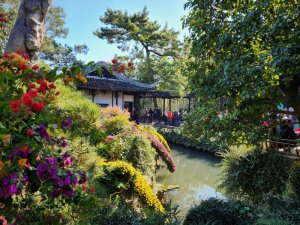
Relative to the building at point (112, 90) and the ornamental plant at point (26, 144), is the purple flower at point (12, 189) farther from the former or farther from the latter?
the building at point (112, 90)

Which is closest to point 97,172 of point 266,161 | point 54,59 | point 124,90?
point 266,161

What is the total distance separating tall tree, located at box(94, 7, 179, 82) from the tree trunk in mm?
21694

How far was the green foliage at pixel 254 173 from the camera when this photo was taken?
6.05m

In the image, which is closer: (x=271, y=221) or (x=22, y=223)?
(x=22, y=223)

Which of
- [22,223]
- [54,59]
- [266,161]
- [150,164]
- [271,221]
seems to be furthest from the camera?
[54,59]

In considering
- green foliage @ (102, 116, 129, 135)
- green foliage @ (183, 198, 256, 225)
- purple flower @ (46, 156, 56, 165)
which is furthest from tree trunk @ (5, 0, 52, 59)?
green foliage @ (102, 116, 129, 135)

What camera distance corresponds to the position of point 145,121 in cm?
2342

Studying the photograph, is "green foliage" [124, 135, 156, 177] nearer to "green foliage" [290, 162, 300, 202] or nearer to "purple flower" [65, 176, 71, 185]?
"green foliage" [290, 162, 300, 202]

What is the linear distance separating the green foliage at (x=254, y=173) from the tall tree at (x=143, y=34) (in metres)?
19.4

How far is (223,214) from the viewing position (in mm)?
4793

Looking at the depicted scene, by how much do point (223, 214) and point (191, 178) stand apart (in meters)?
7.34

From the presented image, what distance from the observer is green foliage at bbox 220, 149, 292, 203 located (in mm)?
6051

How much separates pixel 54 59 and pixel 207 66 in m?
17.4

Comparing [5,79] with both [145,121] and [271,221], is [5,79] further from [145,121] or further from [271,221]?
[145,121]
